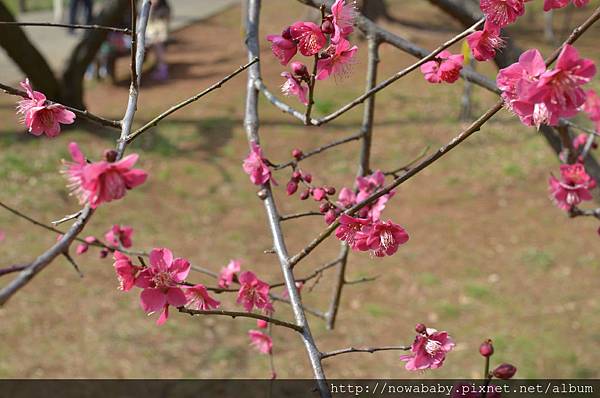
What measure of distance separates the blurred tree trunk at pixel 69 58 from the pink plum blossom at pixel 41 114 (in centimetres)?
638

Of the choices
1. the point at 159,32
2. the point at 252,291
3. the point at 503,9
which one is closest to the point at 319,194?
the point at 252,291

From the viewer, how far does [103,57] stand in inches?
419

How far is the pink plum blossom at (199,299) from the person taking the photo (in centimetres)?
148

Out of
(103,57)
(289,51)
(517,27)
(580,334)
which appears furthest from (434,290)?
(517,27)

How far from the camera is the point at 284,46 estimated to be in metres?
1.42

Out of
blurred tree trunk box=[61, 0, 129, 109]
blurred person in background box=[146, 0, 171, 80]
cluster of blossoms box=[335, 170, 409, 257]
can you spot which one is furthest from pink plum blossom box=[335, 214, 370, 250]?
blurred person in background box=[146, 0, 171, 80]

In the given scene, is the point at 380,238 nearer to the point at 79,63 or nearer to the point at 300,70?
the point at 300,70


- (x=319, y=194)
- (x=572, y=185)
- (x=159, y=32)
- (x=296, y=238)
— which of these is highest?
(x=159, y=32)

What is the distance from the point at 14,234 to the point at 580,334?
4.28 m

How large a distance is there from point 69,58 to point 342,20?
7.67 m

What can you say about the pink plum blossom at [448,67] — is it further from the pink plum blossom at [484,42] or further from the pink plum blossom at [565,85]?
the pink plum blossom at [565,85]

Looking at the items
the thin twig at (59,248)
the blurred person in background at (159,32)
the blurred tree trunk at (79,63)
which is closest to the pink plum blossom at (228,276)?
the thin twig at (59,248)

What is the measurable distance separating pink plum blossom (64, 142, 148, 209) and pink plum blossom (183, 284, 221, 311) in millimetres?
503

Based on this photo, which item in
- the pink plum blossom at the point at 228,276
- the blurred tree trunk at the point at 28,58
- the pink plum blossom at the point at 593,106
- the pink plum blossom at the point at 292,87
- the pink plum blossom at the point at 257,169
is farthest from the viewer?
the blurred tree trunk at the point at 28,58
